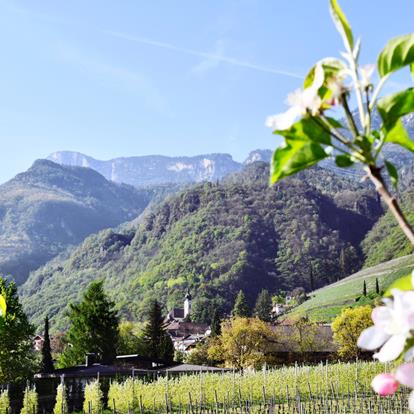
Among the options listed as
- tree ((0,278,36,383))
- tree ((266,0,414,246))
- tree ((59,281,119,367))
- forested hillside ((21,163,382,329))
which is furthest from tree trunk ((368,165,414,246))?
forested hillside ((21,163,382,329))

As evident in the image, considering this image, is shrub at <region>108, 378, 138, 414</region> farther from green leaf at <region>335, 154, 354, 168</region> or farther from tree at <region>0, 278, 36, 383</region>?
green leaf at <region>335, 154, 354, 168</region>

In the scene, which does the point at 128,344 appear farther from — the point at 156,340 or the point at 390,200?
the point at 390,200

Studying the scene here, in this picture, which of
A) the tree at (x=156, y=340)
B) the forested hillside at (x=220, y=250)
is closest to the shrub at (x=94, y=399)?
the tree at (x=156, y=340)

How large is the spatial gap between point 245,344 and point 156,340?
862 cm

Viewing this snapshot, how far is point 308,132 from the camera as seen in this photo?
0.56 metres

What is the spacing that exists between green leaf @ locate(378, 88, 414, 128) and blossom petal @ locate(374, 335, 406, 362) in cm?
21

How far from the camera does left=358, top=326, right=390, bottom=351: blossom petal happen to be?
0.46 meters

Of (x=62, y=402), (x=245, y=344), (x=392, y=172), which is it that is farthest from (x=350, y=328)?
(x=392, y=172)

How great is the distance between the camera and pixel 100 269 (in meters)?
123

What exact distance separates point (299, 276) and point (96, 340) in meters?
73.5

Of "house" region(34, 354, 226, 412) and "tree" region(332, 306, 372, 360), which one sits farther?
"tree" region(332, 306, 372, 360)

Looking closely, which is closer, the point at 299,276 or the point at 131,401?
the point at 131,401

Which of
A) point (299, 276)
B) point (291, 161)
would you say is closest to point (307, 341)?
point (291, 161)

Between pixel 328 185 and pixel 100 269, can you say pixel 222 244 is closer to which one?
→ pixel 100 269
